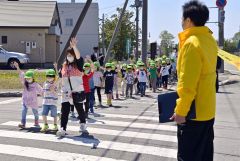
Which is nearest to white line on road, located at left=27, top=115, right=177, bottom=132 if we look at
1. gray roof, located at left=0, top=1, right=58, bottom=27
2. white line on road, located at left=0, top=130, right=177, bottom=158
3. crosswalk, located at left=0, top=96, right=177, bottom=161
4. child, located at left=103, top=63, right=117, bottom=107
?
crosswalk, located at left=0, top=96, right=177, bottom=161

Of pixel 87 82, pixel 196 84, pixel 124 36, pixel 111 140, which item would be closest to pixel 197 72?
pixel 196 84

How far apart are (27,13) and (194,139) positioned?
39.6 meters

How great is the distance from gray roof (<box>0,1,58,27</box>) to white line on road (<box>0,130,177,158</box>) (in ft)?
100

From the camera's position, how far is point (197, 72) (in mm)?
3777

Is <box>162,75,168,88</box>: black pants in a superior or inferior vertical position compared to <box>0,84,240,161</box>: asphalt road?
superior

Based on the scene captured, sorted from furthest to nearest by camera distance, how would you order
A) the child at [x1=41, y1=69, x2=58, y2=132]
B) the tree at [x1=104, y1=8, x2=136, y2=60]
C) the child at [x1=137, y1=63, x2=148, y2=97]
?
the tree at [x1=104, y1=8, x2=136, y2=60] < the child at [x1=137, y1=63, x2=148, y2=97] < the child at [x1=41, y1=69, x2=58, y2=132]

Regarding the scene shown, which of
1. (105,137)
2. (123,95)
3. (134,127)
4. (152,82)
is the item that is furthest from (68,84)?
(152,82)

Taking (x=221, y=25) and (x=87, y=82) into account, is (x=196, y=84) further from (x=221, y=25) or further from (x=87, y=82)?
(x=221, y=25)

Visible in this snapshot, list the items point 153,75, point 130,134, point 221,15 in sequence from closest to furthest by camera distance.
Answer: point 130,134, point 153,75, point 221,15

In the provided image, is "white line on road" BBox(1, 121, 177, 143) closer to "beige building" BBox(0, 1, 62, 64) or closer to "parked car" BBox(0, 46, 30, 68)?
"parked car" BBox(0, 46, 30, 68)

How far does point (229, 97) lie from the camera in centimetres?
1628

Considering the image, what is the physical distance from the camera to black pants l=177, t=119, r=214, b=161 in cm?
399

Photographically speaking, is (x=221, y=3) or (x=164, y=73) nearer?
(x=164, y=73)

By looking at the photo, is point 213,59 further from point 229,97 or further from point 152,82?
point 152,82
